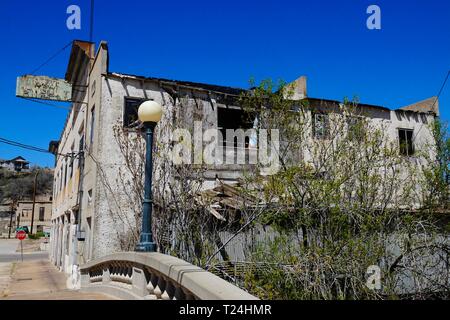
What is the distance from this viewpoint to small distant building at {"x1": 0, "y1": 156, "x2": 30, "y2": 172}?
114m

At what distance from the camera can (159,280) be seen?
6.11 meters

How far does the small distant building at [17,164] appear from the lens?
375 feet

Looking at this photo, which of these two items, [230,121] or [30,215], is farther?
[30,215]

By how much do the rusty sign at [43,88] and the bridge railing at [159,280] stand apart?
10.2m

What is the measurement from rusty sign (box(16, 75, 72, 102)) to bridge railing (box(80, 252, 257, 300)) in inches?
400

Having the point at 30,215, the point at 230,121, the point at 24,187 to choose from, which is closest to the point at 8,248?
Result: the point at 30,215

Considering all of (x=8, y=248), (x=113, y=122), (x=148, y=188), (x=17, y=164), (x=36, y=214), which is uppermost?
(x=17, y=164)

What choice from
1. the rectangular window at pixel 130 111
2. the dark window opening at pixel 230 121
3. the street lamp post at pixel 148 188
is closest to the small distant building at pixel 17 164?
the dark window opening at pixel 230 121

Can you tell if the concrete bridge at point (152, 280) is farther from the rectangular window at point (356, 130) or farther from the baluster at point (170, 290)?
the rectangular window at point (356, 130)

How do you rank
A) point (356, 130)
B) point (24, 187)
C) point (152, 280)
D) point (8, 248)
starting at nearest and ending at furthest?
1. point (152, 280)
2. point (356, 130)
3. point (8, 248)
4. point (24, 187)

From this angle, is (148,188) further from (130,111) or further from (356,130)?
(130,111)

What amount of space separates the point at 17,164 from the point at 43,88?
109 meters

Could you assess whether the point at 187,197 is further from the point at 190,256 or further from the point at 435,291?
the point at 435,291

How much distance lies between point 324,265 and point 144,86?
9.25 meters
